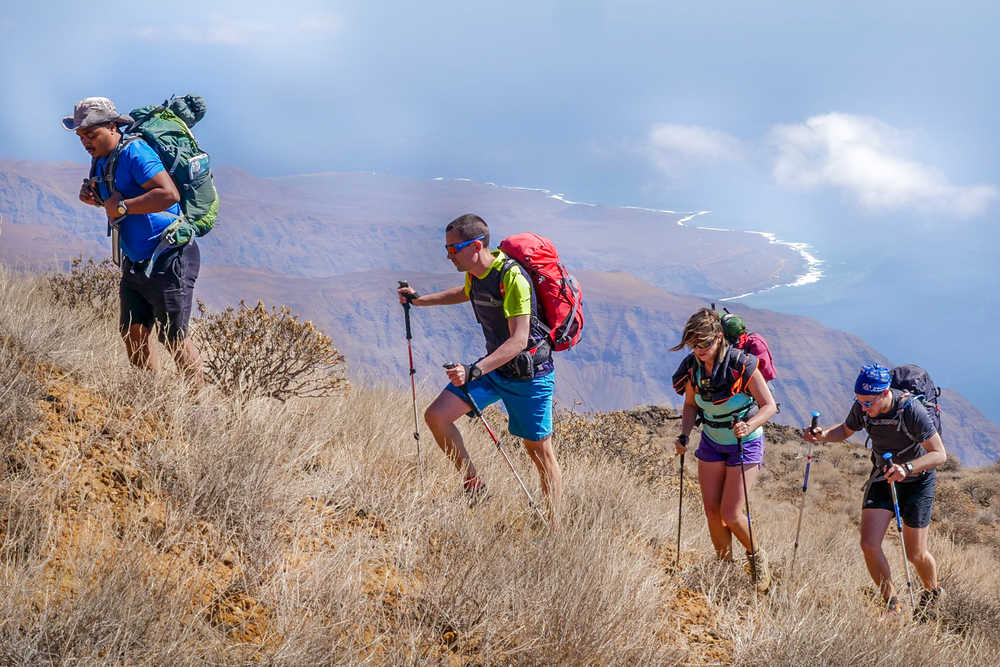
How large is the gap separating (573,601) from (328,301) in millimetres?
185866

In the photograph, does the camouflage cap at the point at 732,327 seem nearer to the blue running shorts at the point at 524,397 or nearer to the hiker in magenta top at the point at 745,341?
the hiker in magenta top at the point at 745,341

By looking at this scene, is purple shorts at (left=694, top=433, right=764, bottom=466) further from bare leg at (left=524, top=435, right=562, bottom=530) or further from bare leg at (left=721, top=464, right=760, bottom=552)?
bare leg at (left=524, top=435, right=562, bottom=530)

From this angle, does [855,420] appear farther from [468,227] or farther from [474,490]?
[468,227]

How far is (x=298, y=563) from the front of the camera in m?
3.96

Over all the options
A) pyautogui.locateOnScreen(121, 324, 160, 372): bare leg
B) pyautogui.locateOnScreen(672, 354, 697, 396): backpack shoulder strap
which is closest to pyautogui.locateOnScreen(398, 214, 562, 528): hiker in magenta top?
pyautogui.locateOnScreen(672, 354, 697, 396): backpack shoulder strap

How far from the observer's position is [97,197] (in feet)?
16.2

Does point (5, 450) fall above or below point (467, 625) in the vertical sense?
above

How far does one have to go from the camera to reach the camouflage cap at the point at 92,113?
185 inches

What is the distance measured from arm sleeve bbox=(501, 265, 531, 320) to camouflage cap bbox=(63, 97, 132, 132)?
265 cm

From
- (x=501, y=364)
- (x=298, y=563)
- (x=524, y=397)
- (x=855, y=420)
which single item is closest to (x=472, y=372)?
(x=501, y=364)

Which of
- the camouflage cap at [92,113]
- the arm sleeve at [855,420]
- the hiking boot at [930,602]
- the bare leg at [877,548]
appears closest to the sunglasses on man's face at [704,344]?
the arm sleeve at [855,420]

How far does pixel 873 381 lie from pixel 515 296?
2734 millimetres

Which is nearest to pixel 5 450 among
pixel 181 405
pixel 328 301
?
pixel 181 405

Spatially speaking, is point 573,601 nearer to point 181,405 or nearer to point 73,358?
point 181,405
